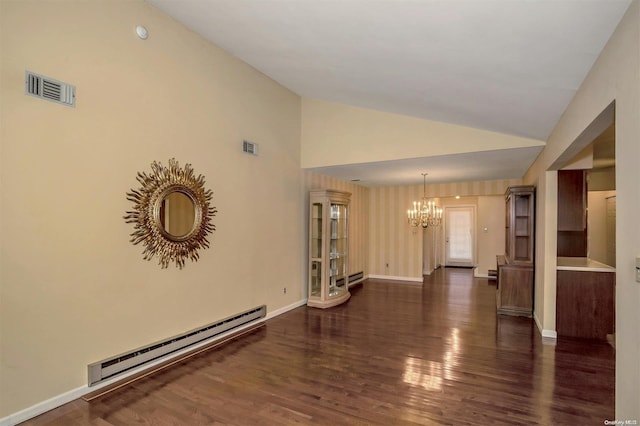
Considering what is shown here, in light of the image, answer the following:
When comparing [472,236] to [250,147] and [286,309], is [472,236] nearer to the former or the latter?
[286,309]

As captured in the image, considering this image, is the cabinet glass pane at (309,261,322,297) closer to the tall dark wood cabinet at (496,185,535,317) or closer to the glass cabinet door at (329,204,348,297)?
the glass cabinet door at (329,204,348,297)

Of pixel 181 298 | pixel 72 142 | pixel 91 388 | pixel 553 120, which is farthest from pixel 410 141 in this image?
pixel 91 388

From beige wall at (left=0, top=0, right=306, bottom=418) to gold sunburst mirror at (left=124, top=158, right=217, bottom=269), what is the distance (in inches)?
4.1

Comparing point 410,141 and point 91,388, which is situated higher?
point 410,141

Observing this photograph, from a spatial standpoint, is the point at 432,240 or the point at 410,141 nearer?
the point at 410,141

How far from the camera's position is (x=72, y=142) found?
267 cm

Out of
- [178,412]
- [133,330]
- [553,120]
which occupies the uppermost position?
[553,120]

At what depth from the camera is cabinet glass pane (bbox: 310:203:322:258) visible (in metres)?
5.76

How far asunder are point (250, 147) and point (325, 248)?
7.21 feet

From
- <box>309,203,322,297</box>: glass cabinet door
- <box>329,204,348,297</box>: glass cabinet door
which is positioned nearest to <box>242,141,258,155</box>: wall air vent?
<box>309,203,322,297</box>: glass cabinet door

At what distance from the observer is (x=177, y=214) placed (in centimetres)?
353

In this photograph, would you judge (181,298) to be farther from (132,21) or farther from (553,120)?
(553,120)

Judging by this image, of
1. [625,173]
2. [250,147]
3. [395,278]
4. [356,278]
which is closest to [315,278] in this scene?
[356,278]

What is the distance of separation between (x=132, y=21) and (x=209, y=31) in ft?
2.56
